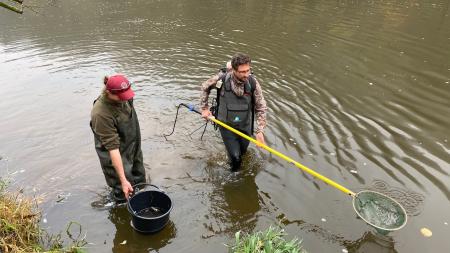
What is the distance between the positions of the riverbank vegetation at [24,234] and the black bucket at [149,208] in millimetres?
836

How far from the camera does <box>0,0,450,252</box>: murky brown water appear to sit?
20.0 feet

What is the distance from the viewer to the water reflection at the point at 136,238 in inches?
221

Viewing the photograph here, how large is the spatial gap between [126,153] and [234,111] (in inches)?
75.3

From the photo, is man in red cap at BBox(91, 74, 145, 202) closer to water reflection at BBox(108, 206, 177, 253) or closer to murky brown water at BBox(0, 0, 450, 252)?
water reflection at BBox(108, 206, 177, 253)

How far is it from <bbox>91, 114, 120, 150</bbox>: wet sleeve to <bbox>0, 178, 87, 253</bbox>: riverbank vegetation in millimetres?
1449

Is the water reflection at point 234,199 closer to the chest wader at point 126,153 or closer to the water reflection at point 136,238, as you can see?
the water reflection at point 136,238

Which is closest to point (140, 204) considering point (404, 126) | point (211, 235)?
point (211, 235)

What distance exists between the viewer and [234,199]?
22.0 feet

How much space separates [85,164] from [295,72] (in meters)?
7.48

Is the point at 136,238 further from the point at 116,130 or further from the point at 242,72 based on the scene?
the point at 242,72

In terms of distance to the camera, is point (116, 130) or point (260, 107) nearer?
point (116, 130)

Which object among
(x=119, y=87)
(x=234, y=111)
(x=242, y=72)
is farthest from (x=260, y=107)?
(x=119, y=87)

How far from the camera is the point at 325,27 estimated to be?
18125 millimetres

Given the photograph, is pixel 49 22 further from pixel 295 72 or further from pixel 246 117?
pixel 246 117
